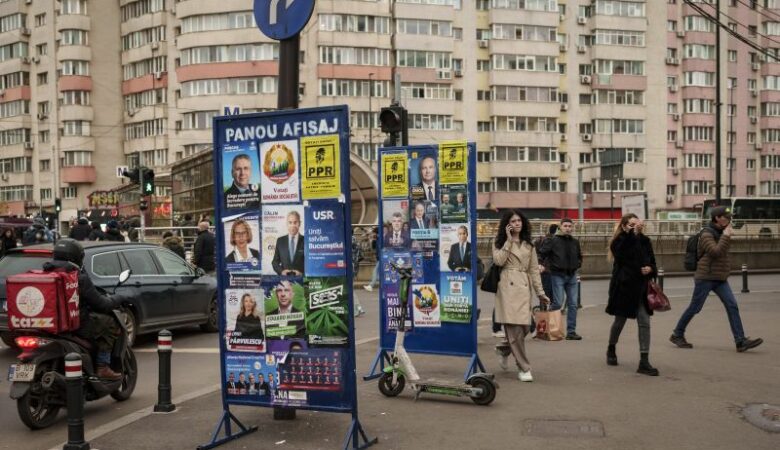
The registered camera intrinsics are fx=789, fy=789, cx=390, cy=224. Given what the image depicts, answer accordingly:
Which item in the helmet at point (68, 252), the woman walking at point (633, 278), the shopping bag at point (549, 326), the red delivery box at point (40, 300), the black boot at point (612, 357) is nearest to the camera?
the red delivery box at point (40, 300)

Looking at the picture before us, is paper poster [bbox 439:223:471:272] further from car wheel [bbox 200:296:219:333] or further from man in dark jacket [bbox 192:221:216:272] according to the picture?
man in dark jacket [bbox 192:221:216:272]

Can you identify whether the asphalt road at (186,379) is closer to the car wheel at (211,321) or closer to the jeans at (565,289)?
the car wheel at (211,321)

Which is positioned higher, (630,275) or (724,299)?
(630,275)

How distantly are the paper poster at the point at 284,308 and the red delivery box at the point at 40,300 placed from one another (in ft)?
6.49

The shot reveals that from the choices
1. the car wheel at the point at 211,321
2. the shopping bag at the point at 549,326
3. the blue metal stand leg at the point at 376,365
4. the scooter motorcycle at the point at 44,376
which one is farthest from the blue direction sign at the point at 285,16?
the car wheel at the point at 211,321

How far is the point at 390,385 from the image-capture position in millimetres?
7824

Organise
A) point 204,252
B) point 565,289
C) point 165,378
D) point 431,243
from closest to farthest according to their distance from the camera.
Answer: point 165,378
point 431,243
point 565,289
point 204,252

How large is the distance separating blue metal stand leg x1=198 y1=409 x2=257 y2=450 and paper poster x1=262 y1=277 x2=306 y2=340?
31.0 inches

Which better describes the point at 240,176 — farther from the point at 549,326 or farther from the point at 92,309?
the point at 549,326

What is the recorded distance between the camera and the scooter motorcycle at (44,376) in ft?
22.0

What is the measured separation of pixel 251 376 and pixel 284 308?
2.10ft

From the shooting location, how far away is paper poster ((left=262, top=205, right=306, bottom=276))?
589 cm

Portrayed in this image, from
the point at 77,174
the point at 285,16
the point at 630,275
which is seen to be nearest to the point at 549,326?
the point at 630,275

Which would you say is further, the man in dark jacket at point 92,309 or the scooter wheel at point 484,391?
the scooter wheel at point 484,391
